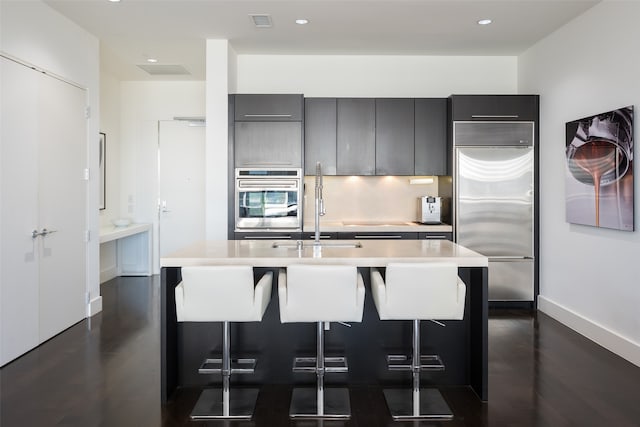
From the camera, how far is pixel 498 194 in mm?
5113

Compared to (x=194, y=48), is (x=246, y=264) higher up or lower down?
lower down

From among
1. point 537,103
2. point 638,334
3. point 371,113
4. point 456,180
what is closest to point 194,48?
point 371,113

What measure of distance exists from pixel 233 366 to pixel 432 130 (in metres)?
3.48

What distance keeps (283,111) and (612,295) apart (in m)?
3.55

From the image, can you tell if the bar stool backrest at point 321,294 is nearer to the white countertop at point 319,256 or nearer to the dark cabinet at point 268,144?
the white countertop at point 319,256

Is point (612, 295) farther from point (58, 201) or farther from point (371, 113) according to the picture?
point (58, 201)

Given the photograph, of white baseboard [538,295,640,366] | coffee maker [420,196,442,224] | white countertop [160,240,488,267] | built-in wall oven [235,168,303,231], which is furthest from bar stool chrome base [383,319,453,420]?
coffee maker [420,196,442,224]

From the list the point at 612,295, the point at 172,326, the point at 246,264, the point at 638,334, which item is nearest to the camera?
the point at 246,264

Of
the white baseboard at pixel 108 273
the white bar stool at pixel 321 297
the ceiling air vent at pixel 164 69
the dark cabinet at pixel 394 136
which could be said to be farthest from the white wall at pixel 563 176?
the white baseboard at pixel 108 273

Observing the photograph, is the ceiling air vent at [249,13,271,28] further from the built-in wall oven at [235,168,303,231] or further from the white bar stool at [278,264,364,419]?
the white bar stool at [278,264,364,419]

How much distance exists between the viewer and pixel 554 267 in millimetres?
4863

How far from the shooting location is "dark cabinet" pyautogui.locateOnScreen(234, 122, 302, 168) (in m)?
5.10

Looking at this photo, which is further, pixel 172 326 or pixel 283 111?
pixel 283 111

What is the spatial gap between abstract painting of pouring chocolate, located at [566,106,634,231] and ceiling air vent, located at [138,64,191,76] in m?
4.66
